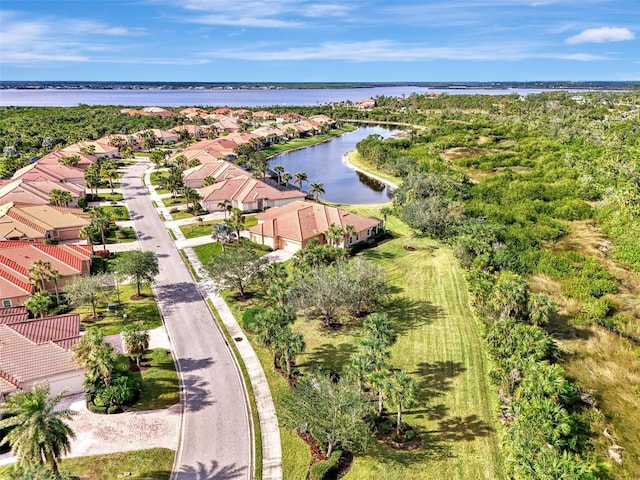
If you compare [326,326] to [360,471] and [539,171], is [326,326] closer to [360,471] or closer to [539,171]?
[360,471]

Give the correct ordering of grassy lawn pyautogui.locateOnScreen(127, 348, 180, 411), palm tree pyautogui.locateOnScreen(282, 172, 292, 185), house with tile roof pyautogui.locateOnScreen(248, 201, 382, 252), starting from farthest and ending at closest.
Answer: palm tree pyautogui.locateOnScreen(282, 172, 292, 185) < house with tile roof pyautogui.locateOnScreen(248, 201, 382, 252) < grassy lawn pyautogui.locateOnScreen(127, 348, 180, 411)

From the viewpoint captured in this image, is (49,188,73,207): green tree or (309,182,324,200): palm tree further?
(309,182,324,200): palm tree

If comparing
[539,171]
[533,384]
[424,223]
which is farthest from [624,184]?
[533,384]

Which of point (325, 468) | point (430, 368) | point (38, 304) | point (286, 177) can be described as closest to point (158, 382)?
point (38, 304)

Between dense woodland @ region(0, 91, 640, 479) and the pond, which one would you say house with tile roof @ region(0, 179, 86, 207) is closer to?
dense woodland @ region(0, 91, 640, 479)

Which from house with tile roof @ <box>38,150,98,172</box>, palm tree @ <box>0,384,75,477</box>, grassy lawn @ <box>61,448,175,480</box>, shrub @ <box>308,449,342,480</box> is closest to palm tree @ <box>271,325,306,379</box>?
shrub @ <box>308,449,342,480</box>

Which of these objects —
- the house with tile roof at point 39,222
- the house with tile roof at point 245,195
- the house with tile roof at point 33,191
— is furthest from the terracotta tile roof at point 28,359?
the house with tile roof at point 245,195

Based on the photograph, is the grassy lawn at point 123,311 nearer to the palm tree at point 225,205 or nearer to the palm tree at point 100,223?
the palm tree at point 100,223
